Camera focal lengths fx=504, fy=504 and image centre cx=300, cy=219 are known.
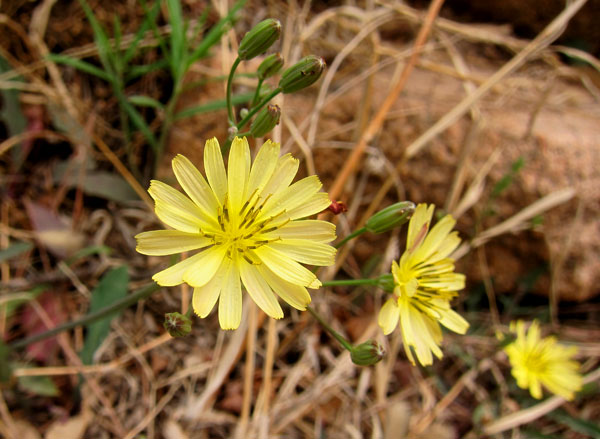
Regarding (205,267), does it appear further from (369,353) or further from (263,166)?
(369,353)

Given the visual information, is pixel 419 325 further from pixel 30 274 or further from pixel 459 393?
pixel 30 274

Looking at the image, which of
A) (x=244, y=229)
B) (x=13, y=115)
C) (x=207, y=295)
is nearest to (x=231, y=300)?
(x=207, y=295)

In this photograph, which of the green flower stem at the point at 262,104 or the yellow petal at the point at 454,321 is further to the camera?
the yellow petal at the point at 454,321

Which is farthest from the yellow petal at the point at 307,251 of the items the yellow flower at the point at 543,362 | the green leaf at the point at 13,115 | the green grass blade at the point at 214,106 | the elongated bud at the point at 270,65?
the green leaf at the point at 13,115

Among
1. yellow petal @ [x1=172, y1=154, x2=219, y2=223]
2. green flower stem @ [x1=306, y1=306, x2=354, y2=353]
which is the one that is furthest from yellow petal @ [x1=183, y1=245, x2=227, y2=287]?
green flower stem @ [x1=306, y1=306, x2=354, y2=353]

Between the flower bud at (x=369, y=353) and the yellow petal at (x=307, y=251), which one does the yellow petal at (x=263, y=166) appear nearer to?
the yellow petal at (x=307, y=251)
